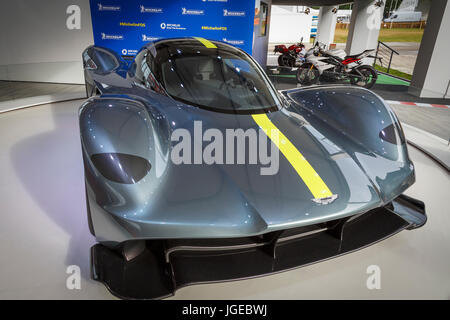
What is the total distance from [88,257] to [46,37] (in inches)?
206

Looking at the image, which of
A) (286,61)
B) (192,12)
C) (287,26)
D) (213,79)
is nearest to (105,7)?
(192,12)

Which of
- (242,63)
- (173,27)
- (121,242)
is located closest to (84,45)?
(173,27)

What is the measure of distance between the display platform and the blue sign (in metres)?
4.42

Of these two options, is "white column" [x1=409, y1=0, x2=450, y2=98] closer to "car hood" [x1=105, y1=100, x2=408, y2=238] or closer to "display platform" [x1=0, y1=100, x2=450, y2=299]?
"display platform" [x1=0, y1=100, x2=450, y2=299]

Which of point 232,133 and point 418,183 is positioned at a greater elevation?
point 232,133

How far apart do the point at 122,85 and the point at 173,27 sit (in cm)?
429

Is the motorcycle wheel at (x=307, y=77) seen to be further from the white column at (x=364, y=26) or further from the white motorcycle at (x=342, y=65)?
the white column at (x=364, y=26)

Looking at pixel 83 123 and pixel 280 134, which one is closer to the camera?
pixel 83 123

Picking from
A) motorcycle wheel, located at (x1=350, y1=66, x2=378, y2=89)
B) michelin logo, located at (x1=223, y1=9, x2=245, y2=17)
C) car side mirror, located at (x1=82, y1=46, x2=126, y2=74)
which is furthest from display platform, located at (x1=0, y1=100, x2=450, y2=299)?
michelin logo, located at (x1=223, y1=9, x2=245, y2=17)

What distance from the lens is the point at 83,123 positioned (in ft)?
4.45

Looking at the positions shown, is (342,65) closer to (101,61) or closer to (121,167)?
(101,61)

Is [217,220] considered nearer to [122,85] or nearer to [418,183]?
[122,85]

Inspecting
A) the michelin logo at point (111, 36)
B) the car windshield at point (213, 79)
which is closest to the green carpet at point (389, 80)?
the michelin logo at point (111, 36)

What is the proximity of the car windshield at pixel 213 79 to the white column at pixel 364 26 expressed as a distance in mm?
7573
